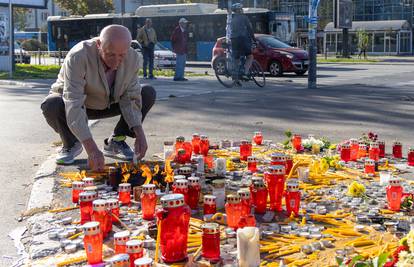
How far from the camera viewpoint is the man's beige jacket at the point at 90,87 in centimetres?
485

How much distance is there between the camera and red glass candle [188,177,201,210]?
13.7 feet

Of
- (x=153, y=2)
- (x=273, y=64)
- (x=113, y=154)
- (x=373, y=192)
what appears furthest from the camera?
(x=153, y=2)

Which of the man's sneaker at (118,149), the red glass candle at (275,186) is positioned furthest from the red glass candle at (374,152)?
the man's sneaker at (118,149)

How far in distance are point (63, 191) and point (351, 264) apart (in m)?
3.21

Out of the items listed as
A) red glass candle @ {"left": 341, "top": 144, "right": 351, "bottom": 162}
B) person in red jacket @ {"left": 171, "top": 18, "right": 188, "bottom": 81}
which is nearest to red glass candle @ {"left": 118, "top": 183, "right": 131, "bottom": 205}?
red glass candle @ {"left": 341, "top": 144, "right": 351, "bottom": 162}

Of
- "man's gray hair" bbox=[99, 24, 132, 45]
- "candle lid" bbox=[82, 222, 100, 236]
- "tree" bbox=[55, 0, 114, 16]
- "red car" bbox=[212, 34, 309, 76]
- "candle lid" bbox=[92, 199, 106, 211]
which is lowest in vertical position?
"candle lid" bbox=[82, 222, 100, 236]

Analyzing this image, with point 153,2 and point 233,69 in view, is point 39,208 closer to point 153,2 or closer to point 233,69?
point 233,69

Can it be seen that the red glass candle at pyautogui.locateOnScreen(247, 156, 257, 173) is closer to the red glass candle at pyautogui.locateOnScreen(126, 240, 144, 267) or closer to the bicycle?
the red glass candle at pyautogui.locateOnScreen(126, 240, 144, 267)

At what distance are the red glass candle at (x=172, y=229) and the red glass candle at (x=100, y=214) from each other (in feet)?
1.98

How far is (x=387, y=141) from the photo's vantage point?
740 cm

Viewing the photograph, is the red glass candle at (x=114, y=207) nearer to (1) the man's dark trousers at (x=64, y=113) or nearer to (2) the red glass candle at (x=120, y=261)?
(2) the red glass candle at (x=120, y=261)

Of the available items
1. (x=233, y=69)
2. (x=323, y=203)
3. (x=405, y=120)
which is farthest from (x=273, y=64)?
(x=323, y=203)

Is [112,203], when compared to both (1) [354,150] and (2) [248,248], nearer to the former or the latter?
(2) [248,248]

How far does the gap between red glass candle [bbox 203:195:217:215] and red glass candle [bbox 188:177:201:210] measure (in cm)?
20
